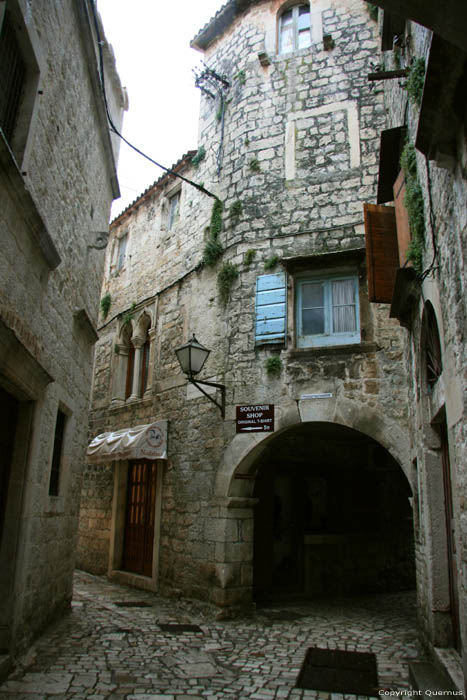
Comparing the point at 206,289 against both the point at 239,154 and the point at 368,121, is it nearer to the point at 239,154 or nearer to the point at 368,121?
the point at 239,154

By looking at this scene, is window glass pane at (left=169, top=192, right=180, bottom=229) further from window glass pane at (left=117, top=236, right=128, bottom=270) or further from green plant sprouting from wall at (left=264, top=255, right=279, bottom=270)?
green plant sprouting from wall at (left=264, top=255, right=279, bottom=270)

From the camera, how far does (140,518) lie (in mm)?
9531

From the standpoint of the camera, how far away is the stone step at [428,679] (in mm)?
3820

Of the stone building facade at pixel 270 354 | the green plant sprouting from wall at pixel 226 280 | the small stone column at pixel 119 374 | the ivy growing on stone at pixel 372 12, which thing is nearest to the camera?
the stone building facade at pixel 270 354

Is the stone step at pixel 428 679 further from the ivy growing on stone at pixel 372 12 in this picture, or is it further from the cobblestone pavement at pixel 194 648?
the ivy growing on stone at pixel 372 12

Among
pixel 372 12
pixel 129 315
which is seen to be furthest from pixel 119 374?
pixel 372 12

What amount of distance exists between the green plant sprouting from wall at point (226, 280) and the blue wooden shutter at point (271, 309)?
485 millimetres

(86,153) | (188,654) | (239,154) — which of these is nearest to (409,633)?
(188,654)

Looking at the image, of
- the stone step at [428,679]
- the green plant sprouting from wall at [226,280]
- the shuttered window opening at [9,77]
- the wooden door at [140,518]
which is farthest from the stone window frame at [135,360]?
the stone step at [428,679]

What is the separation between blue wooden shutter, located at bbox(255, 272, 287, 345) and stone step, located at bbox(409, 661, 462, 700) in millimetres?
4245

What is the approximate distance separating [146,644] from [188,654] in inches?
21.3

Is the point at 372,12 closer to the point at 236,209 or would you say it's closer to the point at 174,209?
the point at 236,209

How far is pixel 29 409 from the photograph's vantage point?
5.23m

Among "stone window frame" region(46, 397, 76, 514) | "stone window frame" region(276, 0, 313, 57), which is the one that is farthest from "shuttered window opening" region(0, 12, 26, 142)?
"stone window frame" region(276, 0, 313, 57)
